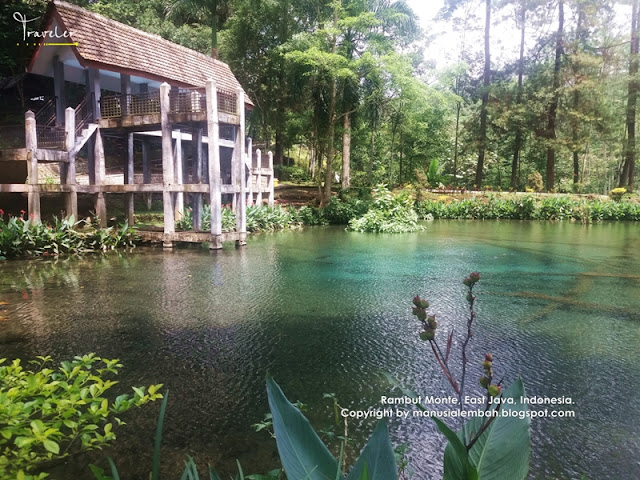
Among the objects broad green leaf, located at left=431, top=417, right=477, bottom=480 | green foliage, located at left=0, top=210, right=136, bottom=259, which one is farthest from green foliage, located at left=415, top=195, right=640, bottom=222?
broad green leaf, located at left=431, top=417, right=477, bottom=480

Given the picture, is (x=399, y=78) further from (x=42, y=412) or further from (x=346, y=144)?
(x=42, y=412)

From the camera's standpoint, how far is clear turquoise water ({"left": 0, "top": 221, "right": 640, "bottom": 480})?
2.96 metres

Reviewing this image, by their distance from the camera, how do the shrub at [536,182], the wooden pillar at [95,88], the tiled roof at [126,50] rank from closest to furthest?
the tiled roof at [126,50], the wooden pillar at [95,88], the shrub at [536,182]

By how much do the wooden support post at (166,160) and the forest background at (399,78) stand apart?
329 inches

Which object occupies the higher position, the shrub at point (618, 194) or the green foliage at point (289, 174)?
the green foliage at point (289, 174)

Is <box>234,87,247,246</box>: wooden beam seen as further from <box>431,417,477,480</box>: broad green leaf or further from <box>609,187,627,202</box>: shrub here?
<box>609,187,627,202</box>: shrub

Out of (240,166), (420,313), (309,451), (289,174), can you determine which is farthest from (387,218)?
(309,451)

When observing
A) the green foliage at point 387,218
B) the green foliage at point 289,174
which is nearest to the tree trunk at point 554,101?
the green foliage at point 387,218

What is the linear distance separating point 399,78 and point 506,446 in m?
19.2

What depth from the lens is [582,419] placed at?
3240 millimetres

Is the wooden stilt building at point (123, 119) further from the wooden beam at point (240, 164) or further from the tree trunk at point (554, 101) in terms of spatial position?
the tree trunk at point (554, 101)

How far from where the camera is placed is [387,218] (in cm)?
1764

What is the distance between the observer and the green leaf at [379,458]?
3.39ft

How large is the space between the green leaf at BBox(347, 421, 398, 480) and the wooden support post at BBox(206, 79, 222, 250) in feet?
32.9
